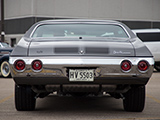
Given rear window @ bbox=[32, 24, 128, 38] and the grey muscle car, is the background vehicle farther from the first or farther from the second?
the grey muscle car

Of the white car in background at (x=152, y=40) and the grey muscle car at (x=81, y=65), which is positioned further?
the white car in background at (x=152, y=40)

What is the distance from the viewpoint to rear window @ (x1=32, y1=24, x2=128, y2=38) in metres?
5.68

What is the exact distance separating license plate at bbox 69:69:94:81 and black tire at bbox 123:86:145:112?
91 cm

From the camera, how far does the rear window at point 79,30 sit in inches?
224

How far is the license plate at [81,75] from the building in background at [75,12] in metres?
29.7

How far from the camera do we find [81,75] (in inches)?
188

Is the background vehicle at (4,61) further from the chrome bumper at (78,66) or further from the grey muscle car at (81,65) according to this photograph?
the chrome bumper at (78,66)

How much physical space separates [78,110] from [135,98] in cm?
96

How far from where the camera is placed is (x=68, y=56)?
4836 mm

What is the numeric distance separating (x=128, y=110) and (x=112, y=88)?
2.40 feet

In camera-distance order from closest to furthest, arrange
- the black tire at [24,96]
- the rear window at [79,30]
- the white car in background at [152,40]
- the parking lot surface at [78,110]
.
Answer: the parking lot surface at [78,110] → the black tire at [24,96] → the rear window at [79,30] → the white car in background at [152,40]

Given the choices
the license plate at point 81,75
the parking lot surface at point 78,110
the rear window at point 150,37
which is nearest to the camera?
the license plate at point 81,75

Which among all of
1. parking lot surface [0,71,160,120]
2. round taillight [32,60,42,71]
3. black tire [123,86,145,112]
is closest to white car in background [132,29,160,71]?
parking lot surface [0,71,160,120]

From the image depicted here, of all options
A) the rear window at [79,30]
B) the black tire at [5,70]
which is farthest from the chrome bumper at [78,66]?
the black tire at [5,70]
